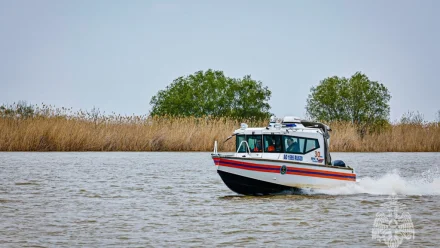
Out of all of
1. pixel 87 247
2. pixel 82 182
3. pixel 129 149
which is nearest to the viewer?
pixel 87 247

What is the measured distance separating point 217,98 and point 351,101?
67.5 ft

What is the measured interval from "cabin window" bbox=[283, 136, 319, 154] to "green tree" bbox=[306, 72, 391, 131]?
160 feet

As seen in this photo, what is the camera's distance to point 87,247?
53.1 ft

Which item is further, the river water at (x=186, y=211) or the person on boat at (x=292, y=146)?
the person on boat at (x=292, y=146)

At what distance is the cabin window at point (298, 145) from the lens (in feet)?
85.1

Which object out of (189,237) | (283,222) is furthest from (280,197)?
(189,237)

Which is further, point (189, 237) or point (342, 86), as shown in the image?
point (342, 86)

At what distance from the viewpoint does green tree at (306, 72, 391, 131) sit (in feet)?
247

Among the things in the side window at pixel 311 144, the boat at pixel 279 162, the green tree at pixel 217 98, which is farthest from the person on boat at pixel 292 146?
the green tree at pixel 217 98

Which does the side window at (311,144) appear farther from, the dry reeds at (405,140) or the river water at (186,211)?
the dry reeds at (405,140)

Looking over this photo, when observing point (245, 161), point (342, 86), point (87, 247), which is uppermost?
point (342, 86)

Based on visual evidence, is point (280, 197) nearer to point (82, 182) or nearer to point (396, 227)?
point (396, 227)

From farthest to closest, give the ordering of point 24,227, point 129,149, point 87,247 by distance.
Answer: point 129,149
point 24,227
point 87,247

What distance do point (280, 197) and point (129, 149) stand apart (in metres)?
29.9
